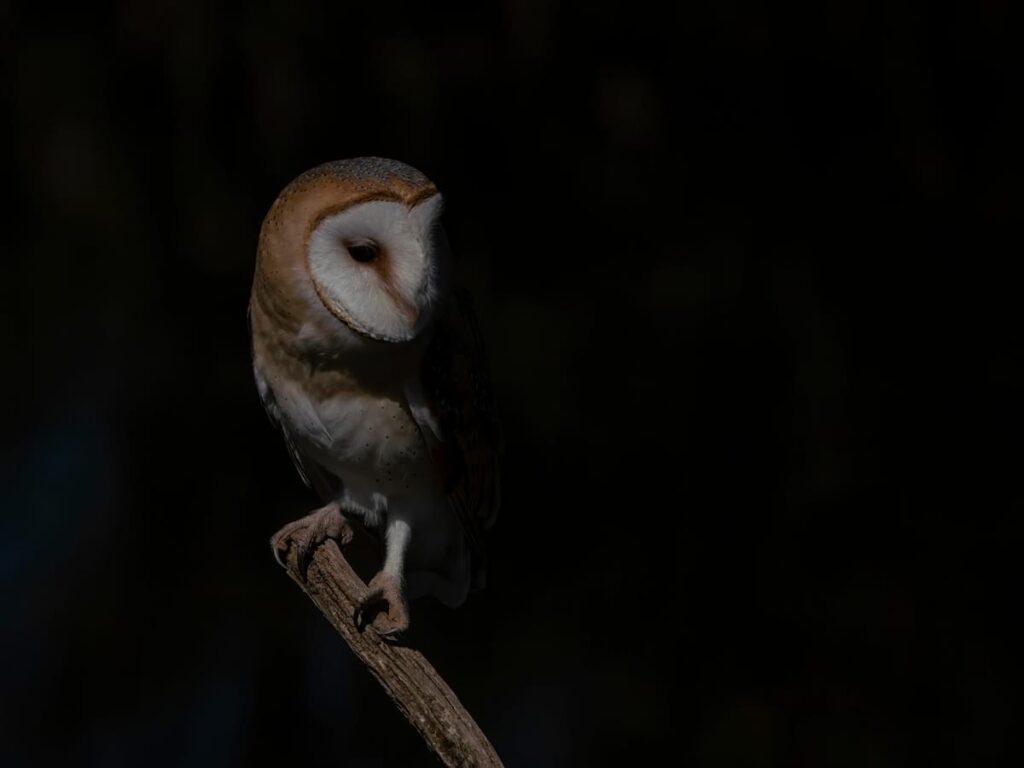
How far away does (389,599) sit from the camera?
1.68m

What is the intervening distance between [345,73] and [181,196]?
12.8 inches

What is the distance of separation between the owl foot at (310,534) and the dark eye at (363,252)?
343 mm

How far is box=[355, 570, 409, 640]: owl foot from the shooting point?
162cm

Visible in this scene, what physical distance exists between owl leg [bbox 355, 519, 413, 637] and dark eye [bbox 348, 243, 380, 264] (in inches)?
14.0

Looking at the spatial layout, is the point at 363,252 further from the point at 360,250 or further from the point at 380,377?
the point at 380,377

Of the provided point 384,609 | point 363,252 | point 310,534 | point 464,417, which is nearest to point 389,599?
point 384,609

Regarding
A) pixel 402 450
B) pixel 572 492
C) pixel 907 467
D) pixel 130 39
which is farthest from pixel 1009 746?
pixel 130 39

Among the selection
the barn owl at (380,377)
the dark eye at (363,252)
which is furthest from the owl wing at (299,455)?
the dark eye at (363,252)

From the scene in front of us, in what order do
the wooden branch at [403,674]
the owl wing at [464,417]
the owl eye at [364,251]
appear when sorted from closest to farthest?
the wooden branch at [403,674] < the owl eye at [364,251] < the owl wing at [464,417]

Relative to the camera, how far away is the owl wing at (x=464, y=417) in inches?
68.1

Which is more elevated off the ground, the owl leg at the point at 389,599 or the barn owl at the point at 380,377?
the barn owl at the point at 380,377

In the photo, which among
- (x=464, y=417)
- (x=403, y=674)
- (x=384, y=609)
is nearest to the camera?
(x=403, y=674)

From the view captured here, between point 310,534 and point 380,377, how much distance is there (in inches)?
8.1

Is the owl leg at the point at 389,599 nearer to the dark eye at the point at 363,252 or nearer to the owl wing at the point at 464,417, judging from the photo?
the owl wing at the point at 464,417
